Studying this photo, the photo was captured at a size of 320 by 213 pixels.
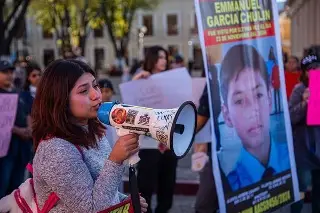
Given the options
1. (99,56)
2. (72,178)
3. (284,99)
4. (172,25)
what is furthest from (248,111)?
(99,56)

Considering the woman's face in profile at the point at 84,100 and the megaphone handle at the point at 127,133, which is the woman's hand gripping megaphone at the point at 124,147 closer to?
the megaphone handle at the point at 127,133

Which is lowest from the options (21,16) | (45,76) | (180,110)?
(180,110)

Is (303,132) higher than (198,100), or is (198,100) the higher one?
(198,100)

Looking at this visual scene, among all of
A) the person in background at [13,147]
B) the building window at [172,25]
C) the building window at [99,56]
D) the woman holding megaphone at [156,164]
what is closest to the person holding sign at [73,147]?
the woman holding megaphone at [156,164]

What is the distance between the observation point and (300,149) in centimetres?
467

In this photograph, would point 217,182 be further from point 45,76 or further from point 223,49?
point 45,76

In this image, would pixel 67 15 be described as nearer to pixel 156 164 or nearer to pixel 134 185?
pixel 156 164

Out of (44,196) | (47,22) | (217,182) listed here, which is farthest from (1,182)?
(47,22)

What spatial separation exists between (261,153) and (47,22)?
3486 centimetres

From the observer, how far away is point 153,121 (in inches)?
76.8

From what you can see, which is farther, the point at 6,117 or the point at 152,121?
the point at 6,117

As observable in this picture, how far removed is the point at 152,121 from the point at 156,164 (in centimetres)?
285

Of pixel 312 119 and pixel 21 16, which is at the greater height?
pixel 21 16

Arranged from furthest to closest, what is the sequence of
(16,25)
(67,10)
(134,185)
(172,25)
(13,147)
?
(172,25) < (67,10) < (16,25) < (13,147) < (134,185)
